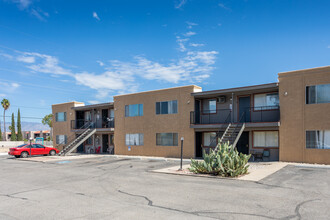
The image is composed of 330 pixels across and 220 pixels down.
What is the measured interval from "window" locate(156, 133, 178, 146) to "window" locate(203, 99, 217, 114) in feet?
11.0

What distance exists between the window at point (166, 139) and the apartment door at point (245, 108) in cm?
572

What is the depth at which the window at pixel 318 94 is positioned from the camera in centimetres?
1748

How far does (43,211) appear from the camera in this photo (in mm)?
8180

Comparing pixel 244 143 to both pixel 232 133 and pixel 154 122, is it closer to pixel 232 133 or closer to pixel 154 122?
pixel 232 133

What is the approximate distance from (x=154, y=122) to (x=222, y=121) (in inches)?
251

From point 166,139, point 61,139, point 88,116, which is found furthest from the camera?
point 61,139

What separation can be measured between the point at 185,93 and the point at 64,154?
14.2 metres

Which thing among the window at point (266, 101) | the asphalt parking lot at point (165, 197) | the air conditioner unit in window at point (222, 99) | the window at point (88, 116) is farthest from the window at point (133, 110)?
the asphalt parking lot at point (165, 197)

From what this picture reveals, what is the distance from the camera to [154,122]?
25.5 metres

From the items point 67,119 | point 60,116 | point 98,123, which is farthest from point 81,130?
point 60,116

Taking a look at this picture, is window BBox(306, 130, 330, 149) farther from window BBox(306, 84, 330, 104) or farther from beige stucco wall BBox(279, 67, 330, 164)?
window BBox(306, 84, 330, 104)

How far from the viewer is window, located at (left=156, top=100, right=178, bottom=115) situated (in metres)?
24.2

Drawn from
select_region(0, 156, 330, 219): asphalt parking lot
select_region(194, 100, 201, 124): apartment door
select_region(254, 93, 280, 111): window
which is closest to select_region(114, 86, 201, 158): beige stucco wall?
select_region(194, 100, 201, 124): apartment door

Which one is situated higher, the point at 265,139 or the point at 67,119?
the point at 67,119
